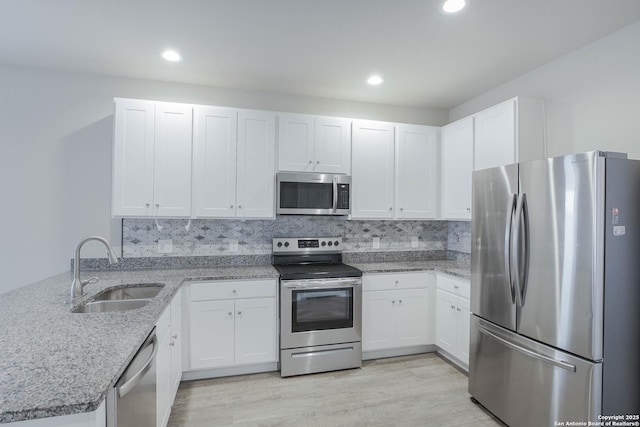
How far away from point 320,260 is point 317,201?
71cm

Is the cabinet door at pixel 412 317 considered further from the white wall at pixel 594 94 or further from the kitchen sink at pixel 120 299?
the kitchen sink at pixel 120 299

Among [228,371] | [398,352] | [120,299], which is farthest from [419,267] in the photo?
[120,299]

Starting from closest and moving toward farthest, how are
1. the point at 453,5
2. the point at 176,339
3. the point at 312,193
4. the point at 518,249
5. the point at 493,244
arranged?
the point at 453,5 < the point at 518,249 < the point at 493,244 < the point at 176,339 < the point at 312,193

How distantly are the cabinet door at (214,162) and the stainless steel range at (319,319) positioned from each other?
33.1 inches

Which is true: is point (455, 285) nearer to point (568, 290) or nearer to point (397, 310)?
point (397, 310)

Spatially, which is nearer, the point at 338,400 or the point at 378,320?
the point at 338,400

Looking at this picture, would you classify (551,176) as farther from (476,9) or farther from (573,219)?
(476,9)

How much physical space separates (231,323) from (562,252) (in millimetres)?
2463

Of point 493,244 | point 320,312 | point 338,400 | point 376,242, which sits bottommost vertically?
point 338,400

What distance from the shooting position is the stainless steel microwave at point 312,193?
9.97 feet

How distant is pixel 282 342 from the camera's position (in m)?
2.82

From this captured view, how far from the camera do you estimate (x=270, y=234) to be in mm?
3375

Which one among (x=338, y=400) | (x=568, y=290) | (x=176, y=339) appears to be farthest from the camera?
(x=338, y=400)

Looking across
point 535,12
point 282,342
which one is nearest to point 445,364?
point 282,342
